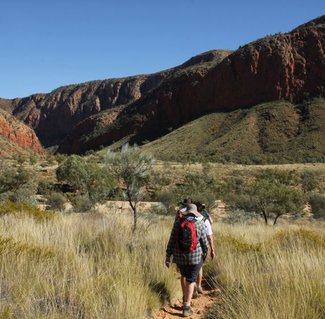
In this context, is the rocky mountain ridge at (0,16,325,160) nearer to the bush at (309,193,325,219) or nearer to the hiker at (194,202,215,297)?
the bush at (309,193,325,219)

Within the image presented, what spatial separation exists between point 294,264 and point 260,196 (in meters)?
19.2

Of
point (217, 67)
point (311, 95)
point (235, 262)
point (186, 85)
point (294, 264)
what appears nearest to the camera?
point (294, 264)

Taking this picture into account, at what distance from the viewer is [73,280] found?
5074mm

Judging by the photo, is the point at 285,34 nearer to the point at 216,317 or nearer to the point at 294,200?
the point at 294,200

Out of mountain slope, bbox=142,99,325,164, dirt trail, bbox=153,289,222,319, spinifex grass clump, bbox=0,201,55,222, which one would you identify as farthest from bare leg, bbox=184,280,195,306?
mountain slope, bbox=142,99,325,164

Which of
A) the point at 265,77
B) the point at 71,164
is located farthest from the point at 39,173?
the point at 265,77

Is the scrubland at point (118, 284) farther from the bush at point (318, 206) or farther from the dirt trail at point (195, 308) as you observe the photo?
the bush at point (318, 206)

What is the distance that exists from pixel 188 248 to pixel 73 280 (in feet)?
5.23

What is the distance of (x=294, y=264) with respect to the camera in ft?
18.7

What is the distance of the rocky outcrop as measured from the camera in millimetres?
104219

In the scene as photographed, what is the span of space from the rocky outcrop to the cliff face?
1234 inches

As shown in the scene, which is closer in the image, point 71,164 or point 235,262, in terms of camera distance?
point 235,262

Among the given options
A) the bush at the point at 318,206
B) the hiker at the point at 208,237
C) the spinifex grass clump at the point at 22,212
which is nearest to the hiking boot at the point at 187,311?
the hiker at the point at 208,237

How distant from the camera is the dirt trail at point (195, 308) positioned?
568 cm
